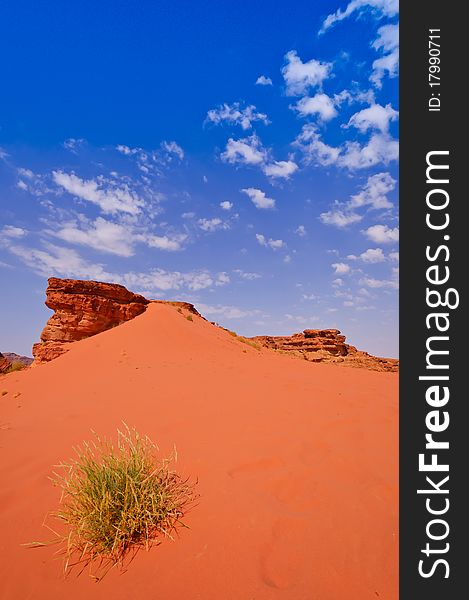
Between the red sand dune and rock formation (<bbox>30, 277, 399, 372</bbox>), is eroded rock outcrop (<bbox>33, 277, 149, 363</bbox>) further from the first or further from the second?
the red sand dune

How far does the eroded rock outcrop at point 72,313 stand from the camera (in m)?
14.0

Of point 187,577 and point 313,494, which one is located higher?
point 313,494

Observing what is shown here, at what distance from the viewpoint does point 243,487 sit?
3029 mm

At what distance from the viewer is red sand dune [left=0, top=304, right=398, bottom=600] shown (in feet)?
6.74

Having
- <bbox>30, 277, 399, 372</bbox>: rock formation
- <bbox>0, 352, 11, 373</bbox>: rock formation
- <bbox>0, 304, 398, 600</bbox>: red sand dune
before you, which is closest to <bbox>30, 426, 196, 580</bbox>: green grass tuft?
<bbox>0, 304, 398, 600</bbox>: red sand dune

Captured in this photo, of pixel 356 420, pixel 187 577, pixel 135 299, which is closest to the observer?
pixel 187 577

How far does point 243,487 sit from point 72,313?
546 inches

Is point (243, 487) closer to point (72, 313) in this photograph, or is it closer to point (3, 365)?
point (72, 313)

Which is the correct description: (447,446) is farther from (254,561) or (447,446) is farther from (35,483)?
(35,483)

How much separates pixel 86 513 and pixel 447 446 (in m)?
2.66

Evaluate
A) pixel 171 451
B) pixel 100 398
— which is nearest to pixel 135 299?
pixel 100 398

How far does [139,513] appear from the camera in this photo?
8.05 ft

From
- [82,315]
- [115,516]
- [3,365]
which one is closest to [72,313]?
[82,315]

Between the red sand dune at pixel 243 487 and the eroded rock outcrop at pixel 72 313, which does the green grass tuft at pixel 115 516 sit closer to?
the red sand dune at pixel 243 487
